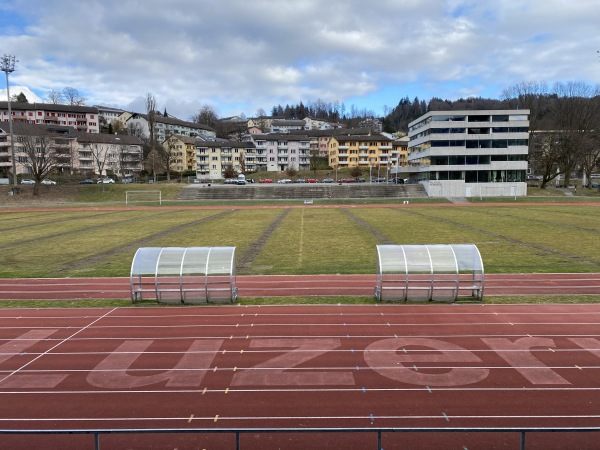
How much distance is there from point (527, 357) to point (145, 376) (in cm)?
1029

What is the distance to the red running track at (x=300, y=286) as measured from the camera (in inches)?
702

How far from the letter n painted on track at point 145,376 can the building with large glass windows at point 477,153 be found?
226 feet

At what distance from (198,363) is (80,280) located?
487 inches

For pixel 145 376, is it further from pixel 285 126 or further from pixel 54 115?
pixel 285 126

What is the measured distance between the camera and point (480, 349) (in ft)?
39.5

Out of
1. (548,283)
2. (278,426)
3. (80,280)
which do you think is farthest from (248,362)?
(548,283)

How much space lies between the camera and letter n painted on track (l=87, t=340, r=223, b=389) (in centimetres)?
1028

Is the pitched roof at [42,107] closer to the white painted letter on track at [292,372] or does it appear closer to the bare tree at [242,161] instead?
the bare tree at [242,161]

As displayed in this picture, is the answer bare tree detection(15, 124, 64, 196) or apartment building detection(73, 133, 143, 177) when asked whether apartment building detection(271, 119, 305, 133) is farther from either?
bare tree detection(15, 124, 64, 196)

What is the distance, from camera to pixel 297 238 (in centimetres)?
3262

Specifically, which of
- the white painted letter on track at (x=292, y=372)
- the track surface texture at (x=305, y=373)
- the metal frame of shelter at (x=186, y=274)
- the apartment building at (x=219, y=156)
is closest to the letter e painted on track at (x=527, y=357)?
the track surface texture at (x=305, y=373)

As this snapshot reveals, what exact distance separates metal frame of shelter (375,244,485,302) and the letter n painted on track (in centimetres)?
718

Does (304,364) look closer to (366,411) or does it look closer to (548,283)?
(366,411)

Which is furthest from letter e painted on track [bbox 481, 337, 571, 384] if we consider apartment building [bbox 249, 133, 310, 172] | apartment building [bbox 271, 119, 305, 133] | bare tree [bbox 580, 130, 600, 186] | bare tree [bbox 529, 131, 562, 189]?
apartment building [bbox 271, 119, 305, 133]
